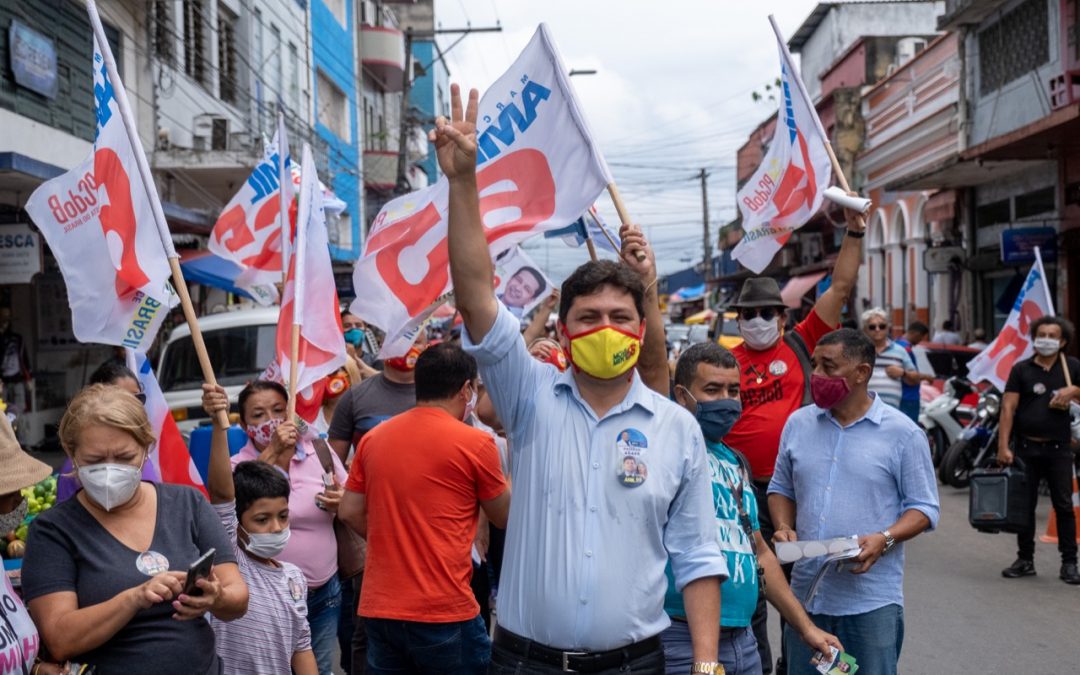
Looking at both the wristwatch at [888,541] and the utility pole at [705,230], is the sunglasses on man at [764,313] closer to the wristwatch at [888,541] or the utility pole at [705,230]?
the wristwatch at [888,541]

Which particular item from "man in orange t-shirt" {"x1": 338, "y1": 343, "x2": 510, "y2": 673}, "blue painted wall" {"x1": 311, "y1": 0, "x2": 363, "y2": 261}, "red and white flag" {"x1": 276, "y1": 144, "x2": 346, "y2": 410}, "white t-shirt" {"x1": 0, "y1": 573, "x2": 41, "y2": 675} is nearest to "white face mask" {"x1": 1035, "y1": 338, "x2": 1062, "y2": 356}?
"red and white flag" {"x1": 276, "y1": 144, "x2": 346, "y2": 410}

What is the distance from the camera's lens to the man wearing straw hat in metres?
3.15

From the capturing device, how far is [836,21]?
121 ft

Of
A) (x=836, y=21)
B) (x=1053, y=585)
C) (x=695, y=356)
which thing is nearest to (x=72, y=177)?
(x=695, y=356)

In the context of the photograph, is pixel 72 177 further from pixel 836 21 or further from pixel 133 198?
pixel 836 21

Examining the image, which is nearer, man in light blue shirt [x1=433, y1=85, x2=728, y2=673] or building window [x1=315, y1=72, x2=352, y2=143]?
man in light blue shirt [x1=433, y1=85, x2=728, y2=673]

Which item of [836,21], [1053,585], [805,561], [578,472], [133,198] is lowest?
[1053,585]

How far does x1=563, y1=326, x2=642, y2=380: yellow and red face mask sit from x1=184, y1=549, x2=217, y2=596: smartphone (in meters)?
1.21

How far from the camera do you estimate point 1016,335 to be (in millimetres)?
11578

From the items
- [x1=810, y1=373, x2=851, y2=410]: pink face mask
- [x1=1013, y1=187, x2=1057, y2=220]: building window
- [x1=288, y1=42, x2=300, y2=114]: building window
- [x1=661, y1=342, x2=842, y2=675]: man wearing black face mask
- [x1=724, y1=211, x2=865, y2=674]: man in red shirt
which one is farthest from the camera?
[x1=288, y1=42, x2=300, y2=114]: building window

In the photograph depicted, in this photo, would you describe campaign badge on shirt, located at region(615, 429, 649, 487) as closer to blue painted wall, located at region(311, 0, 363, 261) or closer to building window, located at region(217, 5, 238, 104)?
building window, located at region(217, 5, 238, 104)

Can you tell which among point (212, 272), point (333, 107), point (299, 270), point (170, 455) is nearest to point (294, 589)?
point (170, 455)

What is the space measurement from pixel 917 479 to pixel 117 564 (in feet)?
9.59

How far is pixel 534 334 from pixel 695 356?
2231mm
